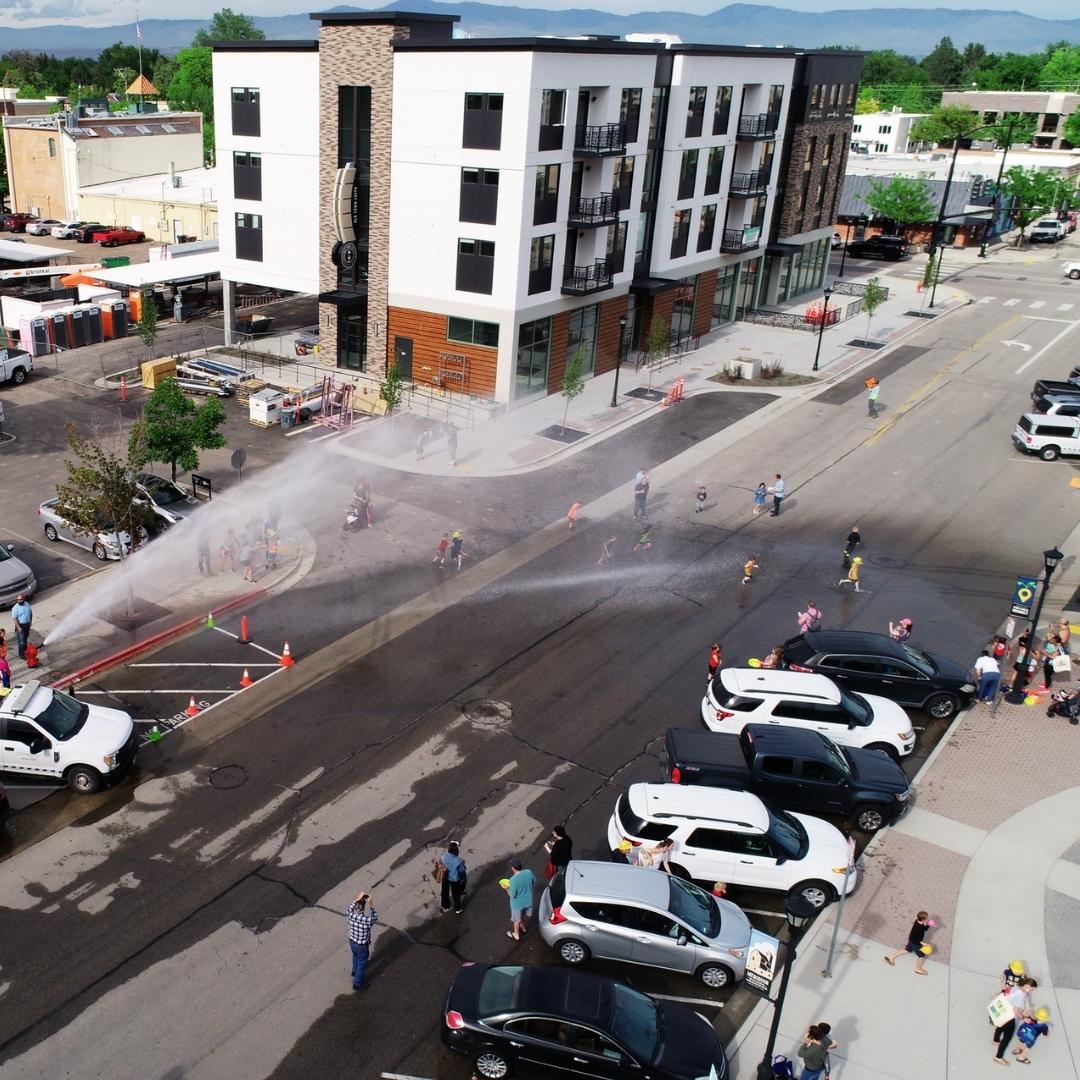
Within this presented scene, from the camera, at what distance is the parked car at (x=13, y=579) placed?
26.7 m

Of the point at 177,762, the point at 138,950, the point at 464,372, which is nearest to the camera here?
the point at 138,950

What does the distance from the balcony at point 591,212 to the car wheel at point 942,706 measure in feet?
88.8

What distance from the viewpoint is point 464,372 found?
44.0 meters

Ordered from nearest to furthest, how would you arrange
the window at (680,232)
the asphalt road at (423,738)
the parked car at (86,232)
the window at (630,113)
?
the asphalt road at (423,738), the window at (630,113), the window at (680,232), the parked car at (86,232)

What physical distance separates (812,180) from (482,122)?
3071 cm

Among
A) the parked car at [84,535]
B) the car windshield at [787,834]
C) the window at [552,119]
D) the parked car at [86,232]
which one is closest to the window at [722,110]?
the window at [552,119]

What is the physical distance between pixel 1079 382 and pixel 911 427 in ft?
33.5

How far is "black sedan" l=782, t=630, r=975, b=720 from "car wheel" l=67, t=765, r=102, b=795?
14.9 metres

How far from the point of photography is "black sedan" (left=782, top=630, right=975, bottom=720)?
2408cm

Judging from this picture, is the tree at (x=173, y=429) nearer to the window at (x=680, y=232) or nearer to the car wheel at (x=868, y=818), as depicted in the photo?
the car wheel at (x=868, y=818)

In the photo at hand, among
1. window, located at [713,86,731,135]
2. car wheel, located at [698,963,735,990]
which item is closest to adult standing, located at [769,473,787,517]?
car wheel, located at [698,963,735,990]

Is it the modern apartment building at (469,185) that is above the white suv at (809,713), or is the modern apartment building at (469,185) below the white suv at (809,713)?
above

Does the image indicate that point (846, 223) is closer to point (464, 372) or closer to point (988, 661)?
point (464, 372)

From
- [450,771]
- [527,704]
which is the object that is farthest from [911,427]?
[450,771]
